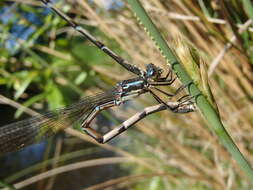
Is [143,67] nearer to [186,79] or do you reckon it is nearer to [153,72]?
[153,72]

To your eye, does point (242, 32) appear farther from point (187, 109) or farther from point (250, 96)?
point (187, 109)

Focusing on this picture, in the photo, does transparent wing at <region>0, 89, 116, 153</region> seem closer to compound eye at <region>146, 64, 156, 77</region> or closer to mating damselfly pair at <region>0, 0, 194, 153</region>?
mating damselfly pair at <region>0, 0, 194, 153</region>

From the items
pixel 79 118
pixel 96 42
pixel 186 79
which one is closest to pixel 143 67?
pixel 79 118

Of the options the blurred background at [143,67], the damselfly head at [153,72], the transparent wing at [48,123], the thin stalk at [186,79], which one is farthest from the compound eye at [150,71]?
the blurred background at [143,67]

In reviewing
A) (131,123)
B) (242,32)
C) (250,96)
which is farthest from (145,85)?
(250,96)

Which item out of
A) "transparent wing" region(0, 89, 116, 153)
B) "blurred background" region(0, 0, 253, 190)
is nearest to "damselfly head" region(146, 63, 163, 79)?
"transparent wing" region(0, 89, 116, 153)

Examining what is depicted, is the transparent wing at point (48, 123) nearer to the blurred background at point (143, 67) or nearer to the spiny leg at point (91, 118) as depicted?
the spiny leg at point (91, 118)
